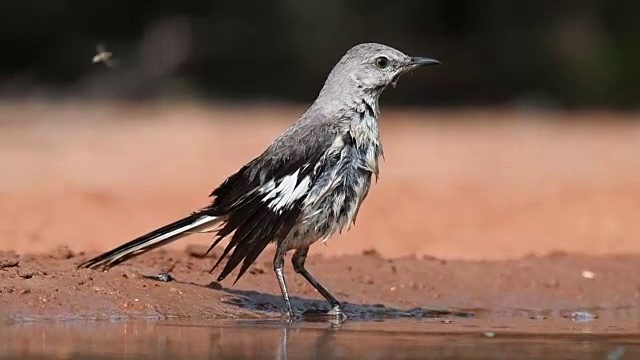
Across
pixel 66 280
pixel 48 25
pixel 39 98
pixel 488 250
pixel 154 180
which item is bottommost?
pixel 66 280

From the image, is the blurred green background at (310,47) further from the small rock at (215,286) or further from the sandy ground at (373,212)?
the small rock at (215,286)

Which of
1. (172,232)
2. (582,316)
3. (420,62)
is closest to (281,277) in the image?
(172,232)

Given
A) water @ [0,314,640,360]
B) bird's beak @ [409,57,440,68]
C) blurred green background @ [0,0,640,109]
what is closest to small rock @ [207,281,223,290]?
water @ [0,314,640,360]

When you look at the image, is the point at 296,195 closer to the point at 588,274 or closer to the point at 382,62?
the point at 382,62

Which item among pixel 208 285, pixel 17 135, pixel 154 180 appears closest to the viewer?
pixel 208 285

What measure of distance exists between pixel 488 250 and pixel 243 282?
10.2 ft

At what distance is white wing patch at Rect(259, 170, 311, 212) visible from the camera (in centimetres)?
772

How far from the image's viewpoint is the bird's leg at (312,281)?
8.34 m

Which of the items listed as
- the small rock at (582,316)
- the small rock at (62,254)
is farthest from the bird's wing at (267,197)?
the small rock at (582,316)

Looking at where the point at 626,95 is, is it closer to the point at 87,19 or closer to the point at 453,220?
the point at 87,19

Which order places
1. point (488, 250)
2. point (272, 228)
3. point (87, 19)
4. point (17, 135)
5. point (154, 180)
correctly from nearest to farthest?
point (272, 228) → point (488, 250) → point (154, 180) → point (17, 135) → point (87, 19)

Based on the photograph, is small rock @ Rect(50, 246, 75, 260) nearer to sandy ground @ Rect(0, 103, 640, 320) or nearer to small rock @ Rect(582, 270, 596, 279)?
sandy ground @ Rect(0, 103, 640, 320)

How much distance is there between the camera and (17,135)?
52.3 feet

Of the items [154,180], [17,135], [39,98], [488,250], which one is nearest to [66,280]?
[488,250]
